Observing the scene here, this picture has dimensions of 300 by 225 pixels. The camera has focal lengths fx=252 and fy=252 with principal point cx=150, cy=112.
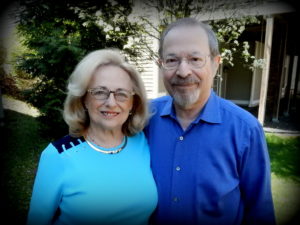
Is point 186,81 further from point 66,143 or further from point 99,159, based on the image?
point 66,143

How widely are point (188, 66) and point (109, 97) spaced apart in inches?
25.0

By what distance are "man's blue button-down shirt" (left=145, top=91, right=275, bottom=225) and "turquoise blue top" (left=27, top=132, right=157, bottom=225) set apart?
178 mm

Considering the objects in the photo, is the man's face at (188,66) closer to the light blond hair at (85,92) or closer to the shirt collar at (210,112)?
the shirt collar at (210,112)

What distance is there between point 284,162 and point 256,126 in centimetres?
433

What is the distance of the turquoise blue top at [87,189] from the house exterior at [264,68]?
451 centimetres

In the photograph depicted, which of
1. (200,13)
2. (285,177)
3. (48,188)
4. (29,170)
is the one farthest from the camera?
(200,13)

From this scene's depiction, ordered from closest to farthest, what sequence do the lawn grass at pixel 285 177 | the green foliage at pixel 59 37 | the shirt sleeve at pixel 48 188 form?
the shirt sleeve at pixel 48 188 → the lawn grass at pixel 285 177 → the green foliage at pixel 59 37

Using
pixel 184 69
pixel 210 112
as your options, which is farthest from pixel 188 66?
pixel 210 112

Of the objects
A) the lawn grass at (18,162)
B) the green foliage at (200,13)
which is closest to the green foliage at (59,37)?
the green foliage at (200,13)

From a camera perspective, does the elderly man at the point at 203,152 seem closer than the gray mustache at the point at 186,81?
Yes

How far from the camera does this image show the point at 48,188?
171 cm

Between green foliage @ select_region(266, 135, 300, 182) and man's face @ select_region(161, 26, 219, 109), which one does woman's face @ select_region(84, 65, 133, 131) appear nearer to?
man's face @ select_region(161, 26, 219, 109)

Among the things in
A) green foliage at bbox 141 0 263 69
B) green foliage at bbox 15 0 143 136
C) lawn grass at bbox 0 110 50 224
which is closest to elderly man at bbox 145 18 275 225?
lawn grass at bbox 0 110 50 224

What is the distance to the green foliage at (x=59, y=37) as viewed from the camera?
5.18 meters
